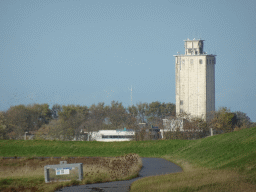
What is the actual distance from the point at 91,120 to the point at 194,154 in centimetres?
7012

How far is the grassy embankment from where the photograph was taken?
603 inches

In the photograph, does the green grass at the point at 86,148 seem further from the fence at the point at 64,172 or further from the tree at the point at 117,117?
the tree at the point at 117,117

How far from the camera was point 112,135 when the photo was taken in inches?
3489

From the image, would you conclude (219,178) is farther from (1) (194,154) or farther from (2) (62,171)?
(1) (194,154)

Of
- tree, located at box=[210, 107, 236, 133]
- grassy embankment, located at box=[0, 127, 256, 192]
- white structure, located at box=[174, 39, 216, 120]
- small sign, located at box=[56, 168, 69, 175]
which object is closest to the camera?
grassy embankment, located at box=[0, 127, 256, 192]

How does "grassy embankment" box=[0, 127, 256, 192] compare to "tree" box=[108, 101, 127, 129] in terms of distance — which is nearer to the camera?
"grassy embankment" box=[0, 127, 256, 192]

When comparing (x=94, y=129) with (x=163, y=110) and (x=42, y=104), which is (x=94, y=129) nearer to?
(x=42, y=104)

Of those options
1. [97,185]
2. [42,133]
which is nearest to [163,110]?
[42,133]

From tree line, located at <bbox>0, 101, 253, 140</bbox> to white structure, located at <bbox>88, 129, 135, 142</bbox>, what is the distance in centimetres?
229

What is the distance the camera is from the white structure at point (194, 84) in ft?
375

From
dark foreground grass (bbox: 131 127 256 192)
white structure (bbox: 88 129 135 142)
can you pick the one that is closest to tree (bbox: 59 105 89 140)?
white structure (bbox: 88 129 135 142)

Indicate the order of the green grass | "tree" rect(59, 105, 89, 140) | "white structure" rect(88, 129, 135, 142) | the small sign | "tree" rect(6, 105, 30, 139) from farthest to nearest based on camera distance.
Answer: "tree" rect(6, 105, 30, 139) → "tree" rect(59, 105, 89, 140) → "white structure" rect(88, 129, 135, 142) → the green grass → the small sign

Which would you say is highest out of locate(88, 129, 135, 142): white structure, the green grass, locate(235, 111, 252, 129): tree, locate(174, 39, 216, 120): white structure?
locate(174, 39, 216, 120): white structure

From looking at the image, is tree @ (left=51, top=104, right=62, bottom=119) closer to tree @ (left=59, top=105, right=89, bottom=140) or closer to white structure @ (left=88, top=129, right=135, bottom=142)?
tree @ (left=59, top=105, right=89, bottom=140)
